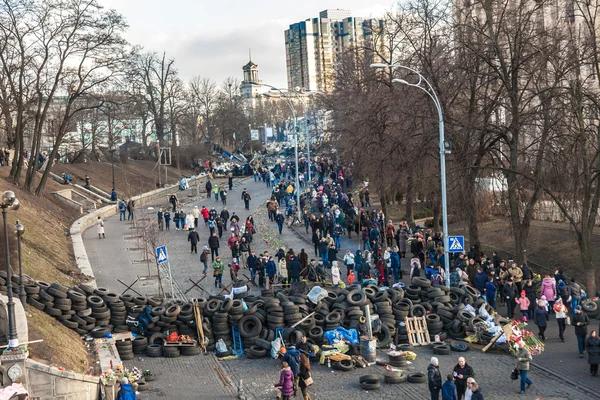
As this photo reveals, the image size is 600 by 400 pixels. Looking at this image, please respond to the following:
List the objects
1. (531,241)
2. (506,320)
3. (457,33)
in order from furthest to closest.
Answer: (531,241)
(457,33)
(506,320)

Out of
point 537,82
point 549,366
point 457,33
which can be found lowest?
point 549,366

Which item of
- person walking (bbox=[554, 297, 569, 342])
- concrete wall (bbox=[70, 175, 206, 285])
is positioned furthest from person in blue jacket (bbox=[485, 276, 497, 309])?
concrete wall (bbox=[70, 175, 206, 285])

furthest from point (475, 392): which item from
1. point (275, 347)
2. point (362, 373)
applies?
point (275, 347)

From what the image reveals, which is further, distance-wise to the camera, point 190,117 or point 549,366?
point 190,117

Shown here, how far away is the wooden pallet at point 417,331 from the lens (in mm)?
20453

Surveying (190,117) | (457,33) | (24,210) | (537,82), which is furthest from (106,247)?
(190,117)

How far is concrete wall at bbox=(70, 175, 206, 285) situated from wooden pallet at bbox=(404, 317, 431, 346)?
1229cm

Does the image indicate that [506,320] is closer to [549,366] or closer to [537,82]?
[549,366]

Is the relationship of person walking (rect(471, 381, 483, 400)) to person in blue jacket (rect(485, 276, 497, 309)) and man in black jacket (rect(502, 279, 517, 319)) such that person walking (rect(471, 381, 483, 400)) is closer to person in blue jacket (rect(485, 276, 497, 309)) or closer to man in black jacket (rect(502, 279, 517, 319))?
man in black jacket (rect(502, 279, 517, 319))

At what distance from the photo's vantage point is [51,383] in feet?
50.1

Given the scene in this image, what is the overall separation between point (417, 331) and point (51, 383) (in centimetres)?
954

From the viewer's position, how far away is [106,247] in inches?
1447

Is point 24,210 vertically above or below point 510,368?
above

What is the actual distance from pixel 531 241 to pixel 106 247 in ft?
Answer: 62.9
